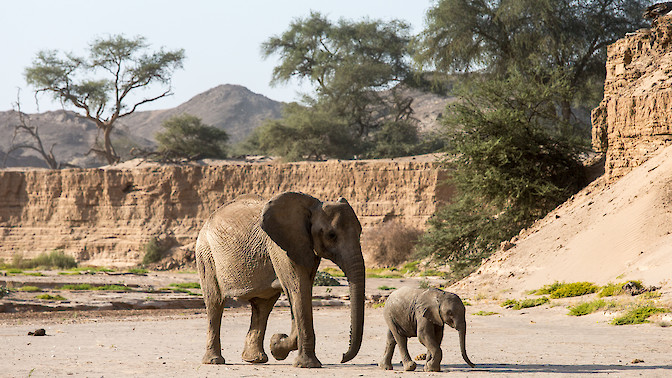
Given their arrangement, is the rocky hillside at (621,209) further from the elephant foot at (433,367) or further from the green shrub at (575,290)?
the elephant foot at (433,367)

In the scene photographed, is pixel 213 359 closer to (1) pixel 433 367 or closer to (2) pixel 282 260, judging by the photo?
(2) pixel 282 260

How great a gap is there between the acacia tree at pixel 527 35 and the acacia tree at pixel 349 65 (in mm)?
13950

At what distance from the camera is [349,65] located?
5662 centimetres

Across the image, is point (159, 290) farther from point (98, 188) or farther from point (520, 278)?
point (98, 188)

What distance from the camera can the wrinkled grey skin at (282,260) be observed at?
27.1ft

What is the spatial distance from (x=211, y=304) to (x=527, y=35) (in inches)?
1310

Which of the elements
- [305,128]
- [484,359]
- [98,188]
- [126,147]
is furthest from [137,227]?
[126,147]

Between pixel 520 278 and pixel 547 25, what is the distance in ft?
73.5

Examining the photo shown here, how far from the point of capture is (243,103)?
14812 centimetres

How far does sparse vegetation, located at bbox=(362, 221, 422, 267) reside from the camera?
36.3m

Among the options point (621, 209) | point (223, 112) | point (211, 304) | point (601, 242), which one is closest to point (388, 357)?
point (211, 304)

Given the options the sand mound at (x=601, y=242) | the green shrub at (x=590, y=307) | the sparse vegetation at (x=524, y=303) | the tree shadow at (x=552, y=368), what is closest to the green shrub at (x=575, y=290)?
the sparse vegetation at (x=524, y=303)

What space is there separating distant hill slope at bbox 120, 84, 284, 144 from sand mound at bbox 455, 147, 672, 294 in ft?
372

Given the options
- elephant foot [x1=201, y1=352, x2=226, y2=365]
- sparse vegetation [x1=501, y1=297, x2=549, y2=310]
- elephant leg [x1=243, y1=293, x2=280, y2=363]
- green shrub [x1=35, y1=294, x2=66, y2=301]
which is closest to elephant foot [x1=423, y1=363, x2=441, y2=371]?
elephant leg [x1=243, y1=293, x2=280, y2=363]
